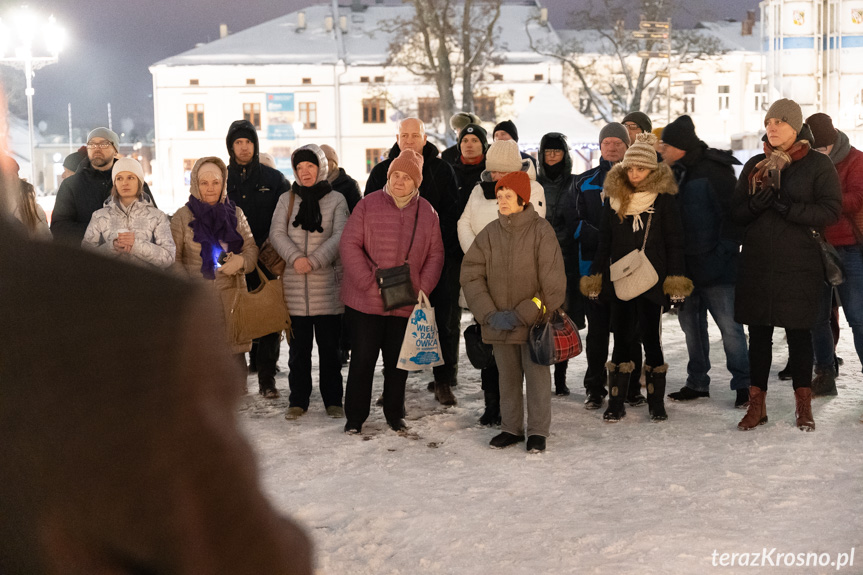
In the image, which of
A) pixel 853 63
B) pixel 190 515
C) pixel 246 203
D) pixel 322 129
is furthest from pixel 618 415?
pixel 322 129

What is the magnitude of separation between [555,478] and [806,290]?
213 cm

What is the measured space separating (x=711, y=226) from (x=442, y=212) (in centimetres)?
199

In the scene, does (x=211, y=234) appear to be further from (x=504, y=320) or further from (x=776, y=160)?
(x=776, y=160)

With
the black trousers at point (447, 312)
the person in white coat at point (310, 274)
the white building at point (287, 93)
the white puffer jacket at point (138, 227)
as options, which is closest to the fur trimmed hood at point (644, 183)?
the black trousers at point (447, 312)

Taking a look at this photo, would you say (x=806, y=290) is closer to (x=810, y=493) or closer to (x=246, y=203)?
(x=810, y=493)

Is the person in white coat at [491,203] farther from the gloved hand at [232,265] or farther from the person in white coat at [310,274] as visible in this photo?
the gloved hand at [232,265]

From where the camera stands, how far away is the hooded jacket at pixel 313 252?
698cm

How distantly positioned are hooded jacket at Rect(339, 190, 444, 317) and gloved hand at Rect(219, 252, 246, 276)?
0.88 m

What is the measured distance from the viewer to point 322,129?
55156mm

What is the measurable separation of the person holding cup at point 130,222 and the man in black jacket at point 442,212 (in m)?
1.53

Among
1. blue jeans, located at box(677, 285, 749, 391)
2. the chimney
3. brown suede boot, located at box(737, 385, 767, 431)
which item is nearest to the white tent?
blue jeans, located at box(677, 285, 749, 391)

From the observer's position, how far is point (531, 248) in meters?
6.03

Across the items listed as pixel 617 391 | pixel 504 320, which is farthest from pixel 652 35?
pixel 504 320

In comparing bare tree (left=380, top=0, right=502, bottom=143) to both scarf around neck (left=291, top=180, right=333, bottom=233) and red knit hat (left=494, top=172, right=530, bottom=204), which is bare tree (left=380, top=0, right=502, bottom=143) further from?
red knit hat (left=494, top=172, right=530, bottom=204)
